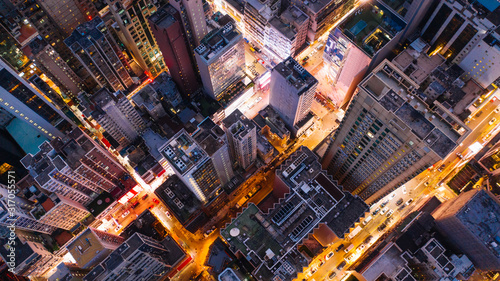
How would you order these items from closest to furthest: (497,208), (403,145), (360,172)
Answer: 1. (403,145)
2. (497,208)
3. (360,172)

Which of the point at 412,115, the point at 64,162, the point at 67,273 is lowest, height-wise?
the point at 412,115

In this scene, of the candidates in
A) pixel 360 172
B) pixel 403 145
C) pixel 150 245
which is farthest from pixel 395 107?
pixel 150 245

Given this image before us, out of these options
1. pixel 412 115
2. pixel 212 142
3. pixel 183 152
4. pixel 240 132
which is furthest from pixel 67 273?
pixel 412 115

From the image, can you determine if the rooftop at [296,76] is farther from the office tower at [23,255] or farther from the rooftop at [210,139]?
the office tower at [23,255]

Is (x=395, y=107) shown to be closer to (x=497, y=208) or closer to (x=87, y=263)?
(x=497, y=208)

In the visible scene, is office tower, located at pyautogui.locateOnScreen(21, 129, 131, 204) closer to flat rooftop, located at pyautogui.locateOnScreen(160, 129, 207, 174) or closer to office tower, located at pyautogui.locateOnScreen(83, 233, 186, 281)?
flat rooftop, located at pyautogui.locateOnScreen(160, 129, 207, 174)

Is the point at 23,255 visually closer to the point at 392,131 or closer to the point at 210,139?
the point at 210,139
